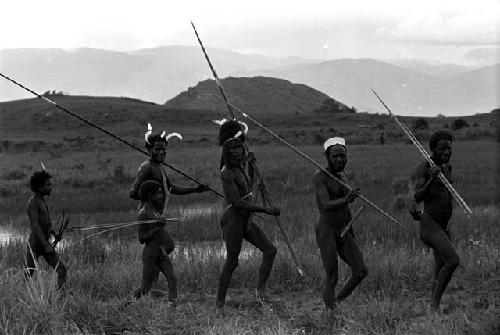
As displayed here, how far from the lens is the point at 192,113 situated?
73938mm

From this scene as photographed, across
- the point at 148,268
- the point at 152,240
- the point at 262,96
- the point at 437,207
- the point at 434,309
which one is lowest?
the point at 434,309

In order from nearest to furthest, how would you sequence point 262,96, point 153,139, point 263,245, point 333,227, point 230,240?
point 333,227 < point 230,240 < point 263,245 < point 153,139 < point 262,96

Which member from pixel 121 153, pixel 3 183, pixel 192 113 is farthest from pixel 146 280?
pixel 192 113

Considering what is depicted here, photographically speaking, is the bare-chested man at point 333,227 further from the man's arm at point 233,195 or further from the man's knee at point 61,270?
the man's knee at point 61,270

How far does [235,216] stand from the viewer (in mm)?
7934

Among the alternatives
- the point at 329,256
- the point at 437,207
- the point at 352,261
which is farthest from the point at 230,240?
the point at 437,207

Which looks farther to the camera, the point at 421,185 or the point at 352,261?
the point at 421,185

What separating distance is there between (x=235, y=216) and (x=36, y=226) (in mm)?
2234

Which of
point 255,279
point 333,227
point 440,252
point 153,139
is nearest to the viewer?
point 440,252

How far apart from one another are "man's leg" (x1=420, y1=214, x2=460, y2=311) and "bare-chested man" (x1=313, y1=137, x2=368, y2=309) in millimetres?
770

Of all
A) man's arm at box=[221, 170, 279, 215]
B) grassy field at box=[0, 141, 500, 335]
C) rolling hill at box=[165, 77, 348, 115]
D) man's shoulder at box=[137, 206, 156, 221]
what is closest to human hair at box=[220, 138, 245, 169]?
man's arm at box=[221, 170, 279, 215]

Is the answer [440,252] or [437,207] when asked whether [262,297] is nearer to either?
[440,252]

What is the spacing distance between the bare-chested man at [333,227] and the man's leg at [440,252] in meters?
0.77

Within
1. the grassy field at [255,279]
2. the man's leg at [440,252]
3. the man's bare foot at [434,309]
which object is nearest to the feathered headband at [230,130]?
the grassy field at [255,279]
